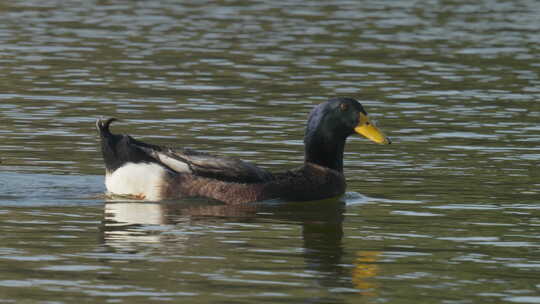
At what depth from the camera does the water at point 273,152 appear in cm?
1120

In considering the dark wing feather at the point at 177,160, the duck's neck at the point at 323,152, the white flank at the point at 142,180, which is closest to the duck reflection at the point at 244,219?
the white flank at the point at 142,180

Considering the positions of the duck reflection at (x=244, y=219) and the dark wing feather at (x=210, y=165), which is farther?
the dark wing feather at (x=210, y=165)

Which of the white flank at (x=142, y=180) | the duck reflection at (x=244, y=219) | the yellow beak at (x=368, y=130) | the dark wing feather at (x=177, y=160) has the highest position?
the yellow beak at (x=368, y=130)

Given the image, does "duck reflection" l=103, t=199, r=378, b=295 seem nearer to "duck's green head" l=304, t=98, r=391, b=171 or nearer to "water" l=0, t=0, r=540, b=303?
"water" l=0, t=0, r=540, b=303

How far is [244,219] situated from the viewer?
14.1 meters

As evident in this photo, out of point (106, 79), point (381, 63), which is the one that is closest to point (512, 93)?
point (381, 63)

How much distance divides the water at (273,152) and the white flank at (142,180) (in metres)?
0.23

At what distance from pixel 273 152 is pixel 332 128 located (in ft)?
7.97

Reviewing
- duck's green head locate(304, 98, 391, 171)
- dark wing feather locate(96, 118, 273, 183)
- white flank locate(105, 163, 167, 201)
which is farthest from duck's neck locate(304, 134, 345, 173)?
white flank locate(105, 163, 167, 201)

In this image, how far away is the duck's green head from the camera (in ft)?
52.3

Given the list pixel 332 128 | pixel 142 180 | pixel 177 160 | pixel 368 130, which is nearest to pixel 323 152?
pixel 332 128

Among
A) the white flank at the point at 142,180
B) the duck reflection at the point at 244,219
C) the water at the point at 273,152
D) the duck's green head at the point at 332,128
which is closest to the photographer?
the water at the point at 273,152

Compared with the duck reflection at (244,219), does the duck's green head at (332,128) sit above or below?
above

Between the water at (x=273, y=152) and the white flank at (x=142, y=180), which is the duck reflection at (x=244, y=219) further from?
the white flank at (x=142, y=180)
